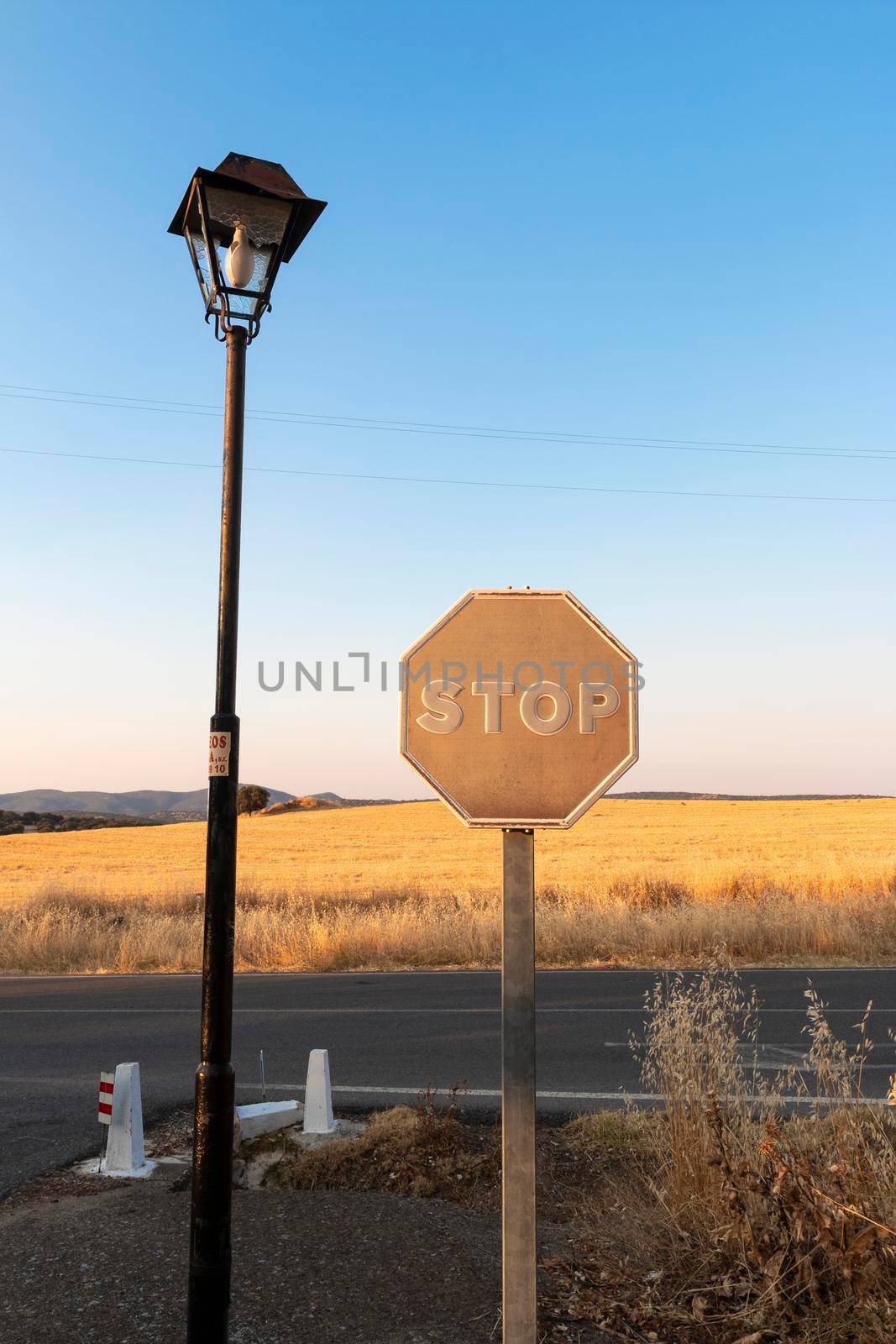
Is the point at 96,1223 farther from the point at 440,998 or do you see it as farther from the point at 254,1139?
the point at 440,998

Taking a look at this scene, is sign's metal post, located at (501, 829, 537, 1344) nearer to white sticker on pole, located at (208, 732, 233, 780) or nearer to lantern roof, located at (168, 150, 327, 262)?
white sticker on pole, located at (208, 732, 233, 780)

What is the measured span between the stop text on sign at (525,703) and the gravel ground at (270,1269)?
216 cm

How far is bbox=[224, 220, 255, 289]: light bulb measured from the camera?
4223 millimetres

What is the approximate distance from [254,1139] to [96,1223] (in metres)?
1.19

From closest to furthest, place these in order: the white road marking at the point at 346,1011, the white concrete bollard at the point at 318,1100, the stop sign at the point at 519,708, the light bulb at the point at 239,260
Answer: the stop sign at the point at 519,708
the light bulb at the point at 239,260
the white concrete bollard at the point at 318,1100
the white road marking at the point at 346,1011

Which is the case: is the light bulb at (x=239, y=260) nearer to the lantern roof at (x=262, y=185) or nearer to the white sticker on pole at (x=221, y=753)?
the lantern roof at (x=262, y=185)

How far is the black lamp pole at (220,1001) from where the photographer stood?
355 centimetres

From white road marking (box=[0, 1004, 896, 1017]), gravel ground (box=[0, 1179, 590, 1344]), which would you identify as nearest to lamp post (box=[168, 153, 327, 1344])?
gravel ground (box=[0, 1179, 590, 1344])

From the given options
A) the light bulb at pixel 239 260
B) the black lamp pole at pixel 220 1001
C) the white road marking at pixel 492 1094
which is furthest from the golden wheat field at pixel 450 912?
the light bulb at pixel 239 260

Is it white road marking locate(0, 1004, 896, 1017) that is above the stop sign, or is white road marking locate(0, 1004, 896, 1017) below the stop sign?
below

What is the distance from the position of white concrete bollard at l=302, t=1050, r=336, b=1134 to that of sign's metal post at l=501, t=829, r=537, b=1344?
129 inches

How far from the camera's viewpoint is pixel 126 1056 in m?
8.90

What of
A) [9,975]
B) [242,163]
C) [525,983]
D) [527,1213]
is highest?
[242,163]

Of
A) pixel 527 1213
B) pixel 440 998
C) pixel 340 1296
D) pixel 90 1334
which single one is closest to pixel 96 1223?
pixel 90 1334
